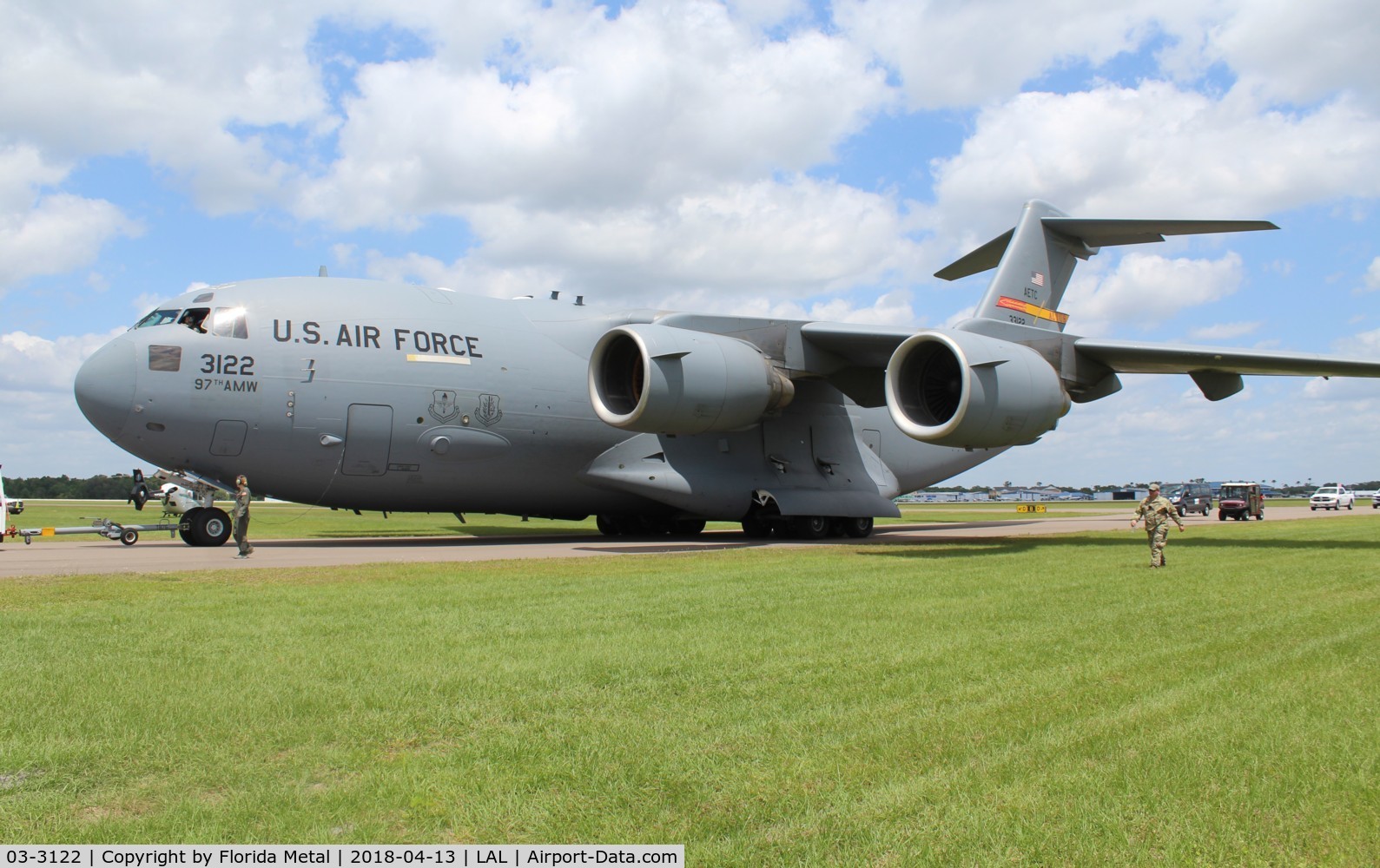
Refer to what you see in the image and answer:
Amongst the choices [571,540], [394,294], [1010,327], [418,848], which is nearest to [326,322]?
[394,294]

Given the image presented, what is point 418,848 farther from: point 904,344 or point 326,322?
point 326,322

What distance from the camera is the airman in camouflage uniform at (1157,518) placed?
36.6ft

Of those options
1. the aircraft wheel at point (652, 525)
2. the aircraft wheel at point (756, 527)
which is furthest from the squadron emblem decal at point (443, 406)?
the aircraft wheel at point (756, 527)

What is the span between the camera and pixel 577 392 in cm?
1658

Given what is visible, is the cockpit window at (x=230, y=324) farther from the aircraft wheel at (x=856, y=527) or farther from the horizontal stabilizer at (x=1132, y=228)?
the horizontal stabilizer at (x=1132, y=228)

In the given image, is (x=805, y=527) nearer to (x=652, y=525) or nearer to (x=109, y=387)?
(x=652, y=525)

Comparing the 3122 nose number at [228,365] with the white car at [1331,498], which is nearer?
the 3122 nose number at [228,365]

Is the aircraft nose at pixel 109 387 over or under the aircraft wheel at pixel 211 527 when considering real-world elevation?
over

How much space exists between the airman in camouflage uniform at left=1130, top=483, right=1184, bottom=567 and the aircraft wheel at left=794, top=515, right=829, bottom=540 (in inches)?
276

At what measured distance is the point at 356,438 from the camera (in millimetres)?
14820

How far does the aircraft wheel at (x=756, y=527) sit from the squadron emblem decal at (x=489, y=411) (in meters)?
5.12

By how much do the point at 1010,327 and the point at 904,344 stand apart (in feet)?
9.42

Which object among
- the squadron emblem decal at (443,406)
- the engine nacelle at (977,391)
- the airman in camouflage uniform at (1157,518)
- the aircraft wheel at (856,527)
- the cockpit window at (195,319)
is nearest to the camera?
the airman in camouflage uniform at (1157,518)

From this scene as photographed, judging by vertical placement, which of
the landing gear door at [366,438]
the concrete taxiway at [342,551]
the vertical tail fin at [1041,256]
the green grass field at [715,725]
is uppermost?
the vertical tail fin at [1041,256]
